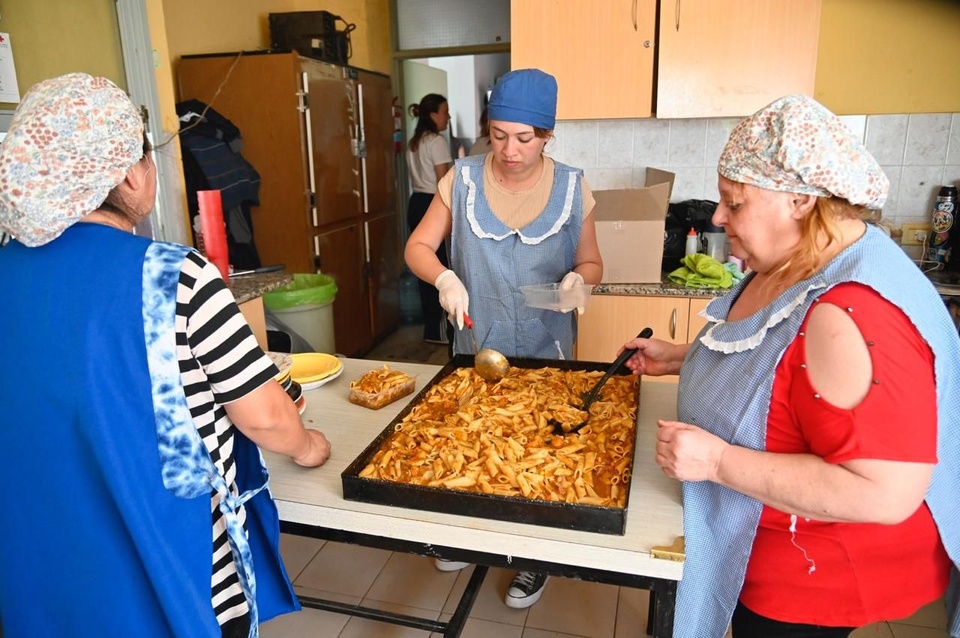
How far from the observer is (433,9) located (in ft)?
18.5

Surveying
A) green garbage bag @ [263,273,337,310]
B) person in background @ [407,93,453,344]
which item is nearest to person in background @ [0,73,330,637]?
green garbage bag @ [263,273,337,310]

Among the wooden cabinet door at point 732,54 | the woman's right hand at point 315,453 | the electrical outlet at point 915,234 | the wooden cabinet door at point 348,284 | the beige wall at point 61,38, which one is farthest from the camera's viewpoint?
the wooden cabinet door at point 348,284

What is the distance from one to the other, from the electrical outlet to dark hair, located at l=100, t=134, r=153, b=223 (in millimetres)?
3256

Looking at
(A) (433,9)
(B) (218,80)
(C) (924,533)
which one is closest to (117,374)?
(C) (924,533)

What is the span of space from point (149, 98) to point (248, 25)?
1.67m

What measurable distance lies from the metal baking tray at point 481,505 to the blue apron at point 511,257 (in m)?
0.94

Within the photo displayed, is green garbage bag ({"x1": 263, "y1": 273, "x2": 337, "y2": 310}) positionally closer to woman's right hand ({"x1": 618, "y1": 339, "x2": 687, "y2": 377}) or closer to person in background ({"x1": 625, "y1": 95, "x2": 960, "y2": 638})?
woman's right hand ({"x1": 618, "y1": 339, "x2": 687, "y2": 377})

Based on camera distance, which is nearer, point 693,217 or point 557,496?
point 557,496

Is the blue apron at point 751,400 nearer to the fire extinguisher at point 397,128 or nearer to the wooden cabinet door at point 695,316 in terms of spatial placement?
the wooden cabinet door at point 695,316

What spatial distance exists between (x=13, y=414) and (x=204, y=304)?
34 centimetres

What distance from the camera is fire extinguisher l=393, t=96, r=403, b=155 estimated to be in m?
5.60

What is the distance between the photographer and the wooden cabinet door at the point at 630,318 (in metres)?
2.83

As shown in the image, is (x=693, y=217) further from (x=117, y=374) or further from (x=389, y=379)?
(x=117, y=374)

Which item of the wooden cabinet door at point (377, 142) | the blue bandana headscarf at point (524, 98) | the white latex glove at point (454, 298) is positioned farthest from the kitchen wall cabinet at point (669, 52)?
the wooden cabinet door at point (377, 142)
